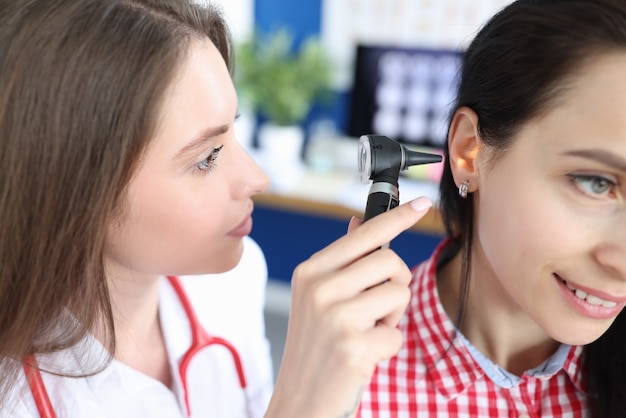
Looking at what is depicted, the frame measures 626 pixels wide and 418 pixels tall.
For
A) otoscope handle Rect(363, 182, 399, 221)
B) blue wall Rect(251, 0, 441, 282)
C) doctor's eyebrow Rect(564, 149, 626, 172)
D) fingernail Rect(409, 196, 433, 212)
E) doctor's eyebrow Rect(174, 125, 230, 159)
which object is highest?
doctor's eyebrow Rect(564, 149, 626, 172)

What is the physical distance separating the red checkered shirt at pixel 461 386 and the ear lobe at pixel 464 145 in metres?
0.20

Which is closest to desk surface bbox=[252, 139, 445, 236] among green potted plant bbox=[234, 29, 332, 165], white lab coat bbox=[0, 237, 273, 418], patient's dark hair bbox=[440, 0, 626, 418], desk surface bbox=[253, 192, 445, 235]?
desk surface bbox=[253, 192, 445, 235]

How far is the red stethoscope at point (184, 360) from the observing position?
2.81ft

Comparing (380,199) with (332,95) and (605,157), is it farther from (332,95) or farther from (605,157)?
(332,95)

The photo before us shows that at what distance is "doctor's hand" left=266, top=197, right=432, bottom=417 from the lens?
2.12 feet

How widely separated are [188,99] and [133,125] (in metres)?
0.08

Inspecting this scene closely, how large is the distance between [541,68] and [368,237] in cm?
28

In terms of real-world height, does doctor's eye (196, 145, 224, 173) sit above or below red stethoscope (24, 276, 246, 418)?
above

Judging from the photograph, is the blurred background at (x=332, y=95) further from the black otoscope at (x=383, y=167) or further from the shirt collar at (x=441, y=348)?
the black otoscope at (x=383, y=167)

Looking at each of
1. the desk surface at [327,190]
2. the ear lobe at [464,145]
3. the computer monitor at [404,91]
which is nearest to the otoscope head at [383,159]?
the ear lobe at [464,145]

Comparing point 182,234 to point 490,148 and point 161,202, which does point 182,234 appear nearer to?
Answer: point 161,202

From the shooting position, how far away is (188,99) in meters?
0.81

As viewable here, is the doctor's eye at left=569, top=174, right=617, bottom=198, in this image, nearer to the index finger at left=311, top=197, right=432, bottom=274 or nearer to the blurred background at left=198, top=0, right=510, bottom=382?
the index finger at left=311, top=197, right=432, bottom=274

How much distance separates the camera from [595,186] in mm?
708
